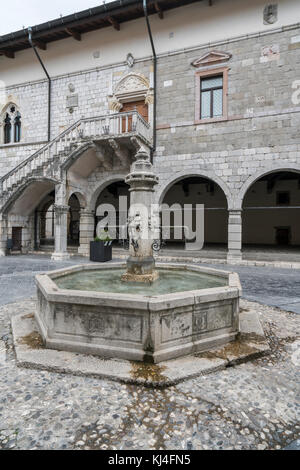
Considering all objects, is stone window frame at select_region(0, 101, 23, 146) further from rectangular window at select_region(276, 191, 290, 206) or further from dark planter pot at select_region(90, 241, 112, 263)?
rectangular window at select_region(276, 191, 290, 206)

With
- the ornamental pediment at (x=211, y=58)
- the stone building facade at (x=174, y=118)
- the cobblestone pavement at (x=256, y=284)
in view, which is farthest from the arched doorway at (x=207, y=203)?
the cobblestone pavement at (x=256, y=284)

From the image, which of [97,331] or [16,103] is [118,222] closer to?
[16,103]

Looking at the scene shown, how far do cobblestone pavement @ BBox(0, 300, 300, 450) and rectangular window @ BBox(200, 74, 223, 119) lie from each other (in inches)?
412

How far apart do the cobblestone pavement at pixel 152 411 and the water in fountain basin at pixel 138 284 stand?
4.95 feet

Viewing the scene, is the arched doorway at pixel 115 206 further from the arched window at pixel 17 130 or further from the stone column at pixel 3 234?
the arched window at pixel 17 130

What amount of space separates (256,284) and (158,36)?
11.0 meters

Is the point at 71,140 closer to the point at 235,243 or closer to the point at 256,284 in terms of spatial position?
the point at 235,243

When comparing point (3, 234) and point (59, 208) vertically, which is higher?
point (59, 208)

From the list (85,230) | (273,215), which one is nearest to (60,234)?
(85,230)

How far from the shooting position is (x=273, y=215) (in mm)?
Answer: 17328

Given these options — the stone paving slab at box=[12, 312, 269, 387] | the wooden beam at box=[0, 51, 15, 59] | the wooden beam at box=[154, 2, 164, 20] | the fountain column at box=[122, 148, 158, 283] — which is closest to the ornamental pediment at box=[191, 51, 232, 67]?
the wooden beam at box=[154, 2, 164, 20]

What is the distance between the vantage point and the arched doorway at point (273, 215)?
16750mm

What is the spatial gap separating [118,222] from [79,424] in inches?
645
